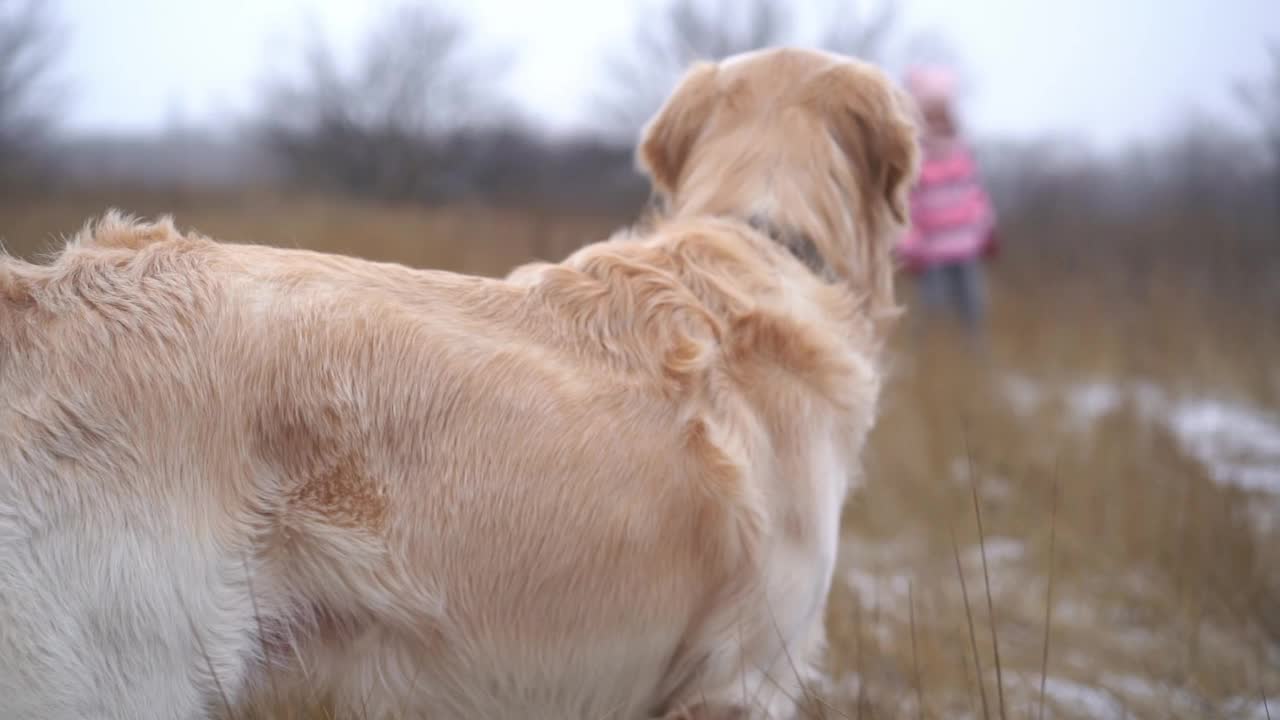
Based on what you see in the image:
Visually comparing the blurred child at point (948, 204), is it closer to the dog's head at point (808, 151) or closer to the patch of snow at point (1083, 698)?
the patch of snow at point (1083, 698)

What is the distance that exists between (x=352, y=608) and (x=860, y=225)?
168 cm

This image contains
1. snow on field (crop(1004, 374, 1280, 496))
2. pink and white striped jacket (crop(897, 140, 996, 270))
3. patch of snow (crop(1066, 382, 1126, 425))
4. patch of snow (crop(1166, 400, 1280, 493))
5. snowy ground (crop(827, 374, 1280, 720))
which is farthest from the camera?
pink and white striped jacket (crop(897, 140, 996, 270))

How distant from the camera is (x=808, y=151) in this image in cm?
256

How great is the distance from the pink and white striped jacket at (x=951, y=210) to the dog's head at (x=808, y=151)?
4.30m

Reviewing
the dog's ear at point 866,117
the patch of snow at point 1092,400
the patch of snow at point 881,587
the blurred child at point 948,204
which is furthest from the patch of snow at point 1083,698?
the blurred child at point 948,204

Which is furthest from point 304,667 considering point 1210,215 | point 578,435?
point 1210,215

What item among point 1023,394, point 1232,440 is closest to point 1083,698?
point 1232,440

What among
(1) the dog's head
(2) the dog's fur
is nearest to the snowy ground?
(2) the dog's fur

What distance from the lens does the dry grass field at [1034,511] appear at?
9.75 ft

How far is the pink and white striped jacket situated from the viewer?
6770 mm

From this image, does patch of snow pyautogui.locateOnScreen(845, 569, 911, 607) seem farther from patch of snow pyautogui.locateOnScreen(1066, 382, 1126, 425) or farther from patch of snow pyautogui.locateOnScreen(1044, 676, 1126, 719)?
patch of snow pyautogui.locateOnScreen(1066, 382, 1126, 425)

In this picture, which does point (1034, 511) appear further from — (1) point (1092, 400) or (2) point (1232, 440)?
(1) point (1092, 400)

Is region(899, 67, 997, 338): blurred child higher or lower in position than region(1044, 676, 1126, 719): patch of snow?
higher

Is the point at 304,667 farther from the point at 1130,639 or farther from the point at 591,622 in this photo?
the point at 1130,639
